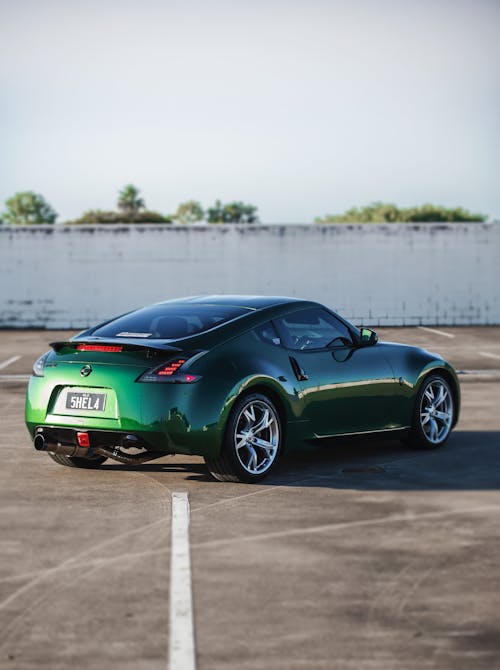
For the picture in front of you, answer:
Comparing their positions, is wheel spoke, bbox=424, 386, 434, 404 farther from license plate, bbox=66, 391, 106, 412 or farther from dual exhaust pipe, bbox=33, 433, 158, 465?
license plate, bbox=66, 391, 106, 412

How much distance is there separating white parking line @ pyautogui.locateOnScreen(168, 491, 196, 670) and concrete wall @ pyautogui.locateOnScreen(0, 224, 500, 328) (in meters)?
25.8

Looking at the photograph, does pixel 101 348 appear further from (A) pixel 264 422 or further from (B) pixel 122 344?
(A) pixel 264 422

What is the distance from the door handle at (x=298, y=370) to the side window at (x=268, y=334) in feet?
0.55

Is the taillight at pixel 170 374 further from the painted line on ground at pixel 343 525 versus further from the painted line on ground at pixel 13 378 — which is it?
the painted line on ground at pixel 13 378

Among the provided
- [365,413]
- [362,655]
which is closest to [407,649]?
[362,655]

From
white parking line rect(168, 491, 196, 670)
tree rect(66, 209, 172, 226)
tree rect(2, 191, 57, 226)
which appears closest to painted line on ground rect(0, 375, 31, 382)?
white parking line rect(168, 491, 196, 670)

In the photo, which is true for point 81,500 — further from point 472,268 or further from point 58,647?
point 472,268

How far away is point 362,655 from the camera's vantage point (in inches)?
186

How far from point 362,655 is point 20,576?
2.01 metres

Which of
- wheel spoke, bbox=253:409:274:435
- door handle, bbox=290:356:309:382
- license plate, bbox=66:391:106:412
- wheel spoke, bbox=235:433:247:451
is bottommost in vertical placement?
wheel spoke, bbox=235:433:247:451

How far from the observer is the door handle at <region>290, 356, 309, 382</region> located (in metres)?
9.20

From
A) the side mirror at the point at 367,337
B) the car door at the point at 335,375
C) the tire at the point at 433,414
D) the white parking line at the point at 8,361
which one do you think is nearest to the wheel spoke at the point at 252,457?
the car door at the point at 335,375

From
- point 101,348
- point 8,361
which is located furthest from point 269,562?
point 8,361

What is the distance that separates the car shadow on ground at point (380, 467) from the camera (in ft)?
28.6
